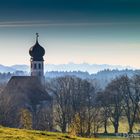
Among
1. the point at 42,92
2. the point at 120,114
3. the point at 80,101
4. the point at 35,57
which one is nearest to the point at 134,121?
the point at 120,114

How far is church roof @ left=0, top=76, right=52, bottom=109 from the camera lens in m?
73.4

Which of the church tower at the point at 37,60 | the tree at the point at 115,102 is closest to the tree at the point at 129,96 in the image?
the tree at the point at 115,102

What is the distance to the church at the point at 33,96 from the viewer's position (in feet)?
218

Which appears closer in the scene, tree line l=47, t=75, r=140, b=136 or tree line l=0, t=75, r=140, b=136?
tree line l=0, t=75, r=140, b=136

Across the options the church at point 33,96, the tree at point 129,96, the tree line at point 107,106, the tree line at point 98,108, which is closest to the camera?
the church at point 33,96

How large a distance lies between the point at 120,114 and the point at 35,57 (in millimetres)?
21600

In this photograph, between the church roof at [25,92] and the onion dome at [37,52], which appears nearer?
the church roof at [25,92]

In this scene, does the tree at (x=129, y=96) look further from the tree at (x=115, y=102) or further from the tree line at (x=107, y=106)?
the tree at (x=115, y=102)

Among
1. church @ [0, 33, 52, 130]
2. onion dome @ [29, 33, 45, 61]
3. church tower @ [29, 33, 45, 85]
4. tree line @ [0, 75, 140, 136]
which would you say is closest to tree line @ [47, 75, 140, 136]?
tree line @ [0, 75, 140, 136]

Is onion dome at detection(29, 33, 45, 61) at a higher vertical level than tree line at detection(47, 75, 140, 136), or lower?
higher

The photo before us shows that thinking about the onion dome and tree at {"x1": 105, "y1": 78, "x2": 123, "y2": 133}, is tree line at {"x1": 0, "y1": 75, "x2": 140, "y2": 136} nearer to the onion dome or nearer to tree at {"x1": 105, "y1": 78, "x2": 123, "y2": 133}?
tree at {"x1": 105, "y1": 78, "x2": 123, "y2": 133}

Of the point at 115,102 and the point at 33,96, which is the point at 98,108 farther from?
the point at 33,96

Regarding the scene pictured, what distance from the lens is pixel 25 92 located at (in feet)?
246

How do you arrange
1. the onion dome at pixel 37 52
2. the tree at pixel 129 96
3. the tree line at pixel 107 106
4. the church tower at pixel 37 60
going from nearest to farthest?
the tree line at pixel 107 106
the tree at pixel 129 96
the church tower at pixel 37 60
the onion dome at pixel 37 52
